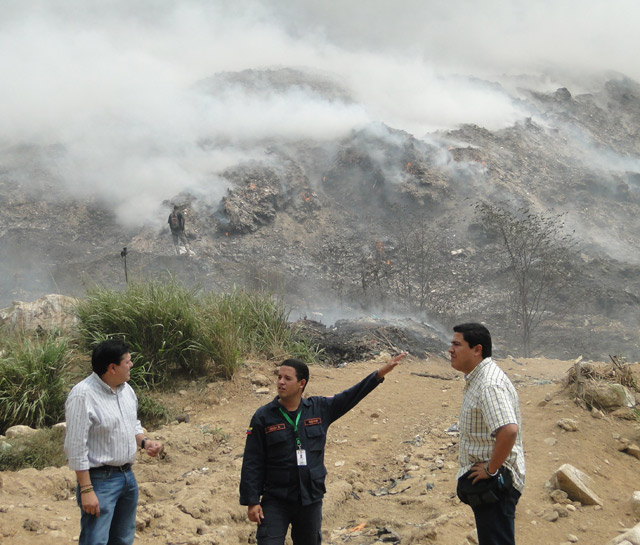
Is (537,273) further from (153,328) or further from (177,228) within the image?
(177,228)

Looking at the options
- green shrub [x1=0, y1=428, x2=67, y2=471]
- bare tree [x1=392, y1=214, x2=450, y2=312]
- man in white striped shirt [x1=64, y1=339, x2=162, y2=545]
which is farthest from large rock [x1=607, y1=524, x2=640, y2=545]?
bare tree [x1=392, y1=214, x2=450, y2=312]

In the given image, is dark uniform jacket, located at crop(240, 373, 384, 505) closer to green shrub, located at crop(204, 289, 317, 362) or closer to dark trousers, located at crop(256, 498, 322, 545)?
dark trousers, located at crop(256, 498, 322, 545)

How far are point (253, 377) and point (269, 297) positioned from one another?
1.79 metres

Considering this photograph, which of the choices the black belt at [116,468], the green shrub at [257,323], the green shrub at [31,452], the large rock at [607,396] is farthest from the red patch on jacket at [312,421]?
the green shrub at [257,323]

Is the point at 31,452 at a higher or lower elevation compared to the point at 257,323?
lower

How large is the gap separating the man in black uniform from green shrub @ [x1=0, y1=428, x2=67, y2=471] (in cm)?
315

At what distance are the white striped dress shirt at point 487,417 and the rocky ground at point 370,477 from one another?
134cm

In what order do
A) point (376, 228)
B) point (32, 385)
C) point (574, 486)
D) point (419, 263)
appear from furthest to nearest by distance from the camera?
point (376, 228) → point (419, 263) → point (32, 385) → point (574, 486)

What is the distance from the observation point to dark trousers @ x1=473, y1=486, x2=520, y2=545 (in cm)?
227

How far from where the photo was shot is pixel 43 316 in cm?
820

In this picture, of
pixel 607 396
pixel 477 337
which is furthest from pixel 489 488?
pixel 607 396

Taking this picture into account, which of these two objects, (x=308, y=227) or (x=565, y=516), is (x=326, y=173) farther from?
(x=565, y=516)

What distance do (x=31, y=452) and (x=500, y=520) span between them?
4232 mm

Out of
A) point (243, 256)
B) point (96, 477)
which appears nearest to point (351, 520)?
point (96, 477)
